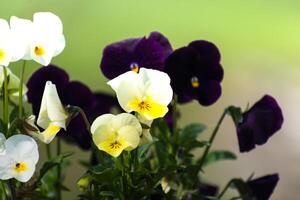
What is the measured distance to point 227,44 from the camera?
56.5 inches

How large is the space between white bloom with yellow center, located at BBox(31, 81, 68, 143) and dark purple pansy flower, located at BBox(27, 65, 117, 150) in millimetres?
180

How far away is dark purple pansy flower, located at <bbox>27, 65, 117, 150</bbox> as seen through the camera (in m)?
1.13

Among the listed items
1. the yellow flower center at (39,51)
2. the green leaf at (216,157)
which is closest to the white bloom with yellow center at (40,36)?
the yellow flower center at (39,51)

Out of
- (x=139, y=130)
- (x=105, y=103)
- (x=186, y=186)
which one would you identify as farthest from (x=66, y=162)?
(x=139, y=130)

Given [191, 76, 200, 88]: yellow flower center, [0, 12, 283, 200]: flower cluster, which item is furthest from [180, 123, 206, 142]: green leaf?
[191, 76, 200, 88]: yellow flower center

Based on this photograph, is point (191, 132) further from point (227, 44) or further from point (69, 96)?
point (227, 44)

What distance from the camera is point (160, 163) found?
3.66ft

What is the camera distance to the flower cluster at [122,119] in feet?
2.89

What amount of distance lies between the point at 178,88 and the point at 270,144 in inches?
17.9

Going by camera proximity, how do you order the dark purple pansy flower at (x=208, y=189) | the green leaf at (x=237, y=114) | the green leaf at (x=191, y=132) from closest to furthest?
the green leaf at (x=237, y=114), the green leaf at (x=191, y=132), the dark purple pansy flower at (x=208, y=189)

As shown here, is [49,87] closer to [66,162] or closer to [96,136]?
[96,136]

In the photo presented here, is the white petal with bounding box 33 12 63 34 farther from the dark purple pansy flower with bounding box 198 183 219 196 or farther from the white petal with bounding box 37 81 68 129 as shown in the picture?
the dark purple pansy flower with bounding box 198 183 219 196

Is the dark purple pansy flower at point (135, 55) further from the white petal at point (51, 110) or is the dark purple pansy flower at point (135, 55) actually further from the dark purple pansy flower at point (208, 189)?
the dark purple pansy flower at point (208, 189)

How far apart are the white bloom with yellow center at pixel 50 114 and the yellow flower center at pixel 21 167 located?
2.2 inches
